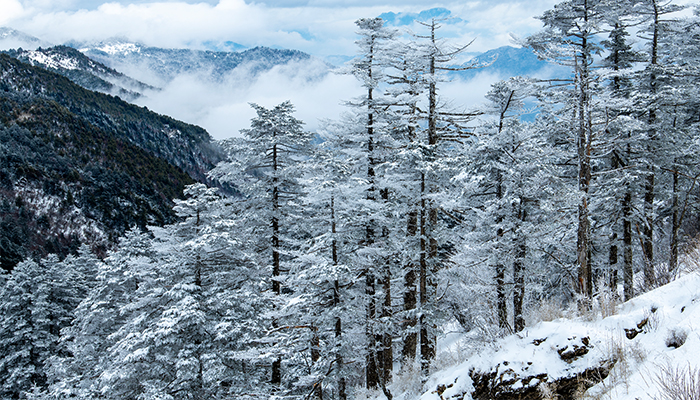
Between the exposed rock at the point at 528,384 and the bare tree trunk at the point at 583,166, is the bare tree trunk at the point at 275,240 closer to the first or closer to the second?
the bare tree trunk at the point at 583,166

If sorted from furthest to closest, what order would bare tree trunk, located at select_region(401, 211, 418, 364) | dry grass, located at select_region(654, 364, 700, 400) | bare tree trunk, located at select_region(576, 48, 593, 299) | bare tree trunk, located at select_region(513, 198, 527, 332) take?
bare tree trunk, located at select_region(401, 211, 418, 364)
bare tree trunk, located at select_region(513, 198, 527, 332)
bare tree trunk, located at select_region(576, 48, 593, 299)
dry grass, located at select_region(654, 364, 700, 400)

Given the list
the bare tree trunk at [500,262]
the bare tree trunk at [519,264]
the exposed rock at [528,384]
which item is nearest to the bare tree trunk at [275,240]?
the bare tree trunk at [500,262]

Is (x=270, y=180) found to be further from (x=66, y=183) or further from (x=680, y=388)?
(x=66, y=183)

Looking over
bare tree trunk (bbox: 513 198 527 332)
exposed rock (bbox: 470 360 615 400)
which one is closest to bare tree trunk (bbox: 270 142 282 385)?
bare tree trunk (bbox: 513 198 527 332)

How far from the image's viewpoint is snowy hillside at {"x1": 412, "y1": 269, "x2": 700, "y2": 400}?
153 inches

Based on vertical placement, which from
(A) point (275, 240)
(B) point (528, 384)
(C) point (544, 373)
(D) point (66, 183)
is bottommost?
(B) point (528, 384)

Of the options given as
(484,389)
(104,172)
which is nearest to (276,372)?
(484,389)

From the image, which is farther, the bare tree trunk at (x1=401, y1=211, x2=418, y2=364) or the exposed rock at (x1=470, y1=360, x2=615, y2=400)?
the bare tree trunk at (x1=401, y1=211, x2=418, y2=364)

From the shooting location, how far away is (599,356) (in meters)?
4.95

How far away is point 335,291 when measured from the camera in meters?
11.6

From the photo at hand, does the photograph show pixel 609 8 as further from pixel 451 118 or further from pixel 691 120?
pixel 691 120

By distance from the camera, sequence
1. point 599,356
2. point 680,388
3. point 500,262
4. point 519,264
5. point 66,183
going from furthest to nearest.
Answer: point 66,183, point 519,264, point 500,262, point 599,356, point 680,388

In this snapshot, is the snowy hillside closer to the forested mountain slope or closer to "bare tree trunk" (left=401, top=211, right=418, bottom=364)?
"bare tree trunk" (left=401, top=211, right=418, bottom=364)

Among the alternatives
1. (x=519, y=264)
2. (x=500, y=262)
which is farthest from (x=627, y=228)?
(x=500, y=262)
